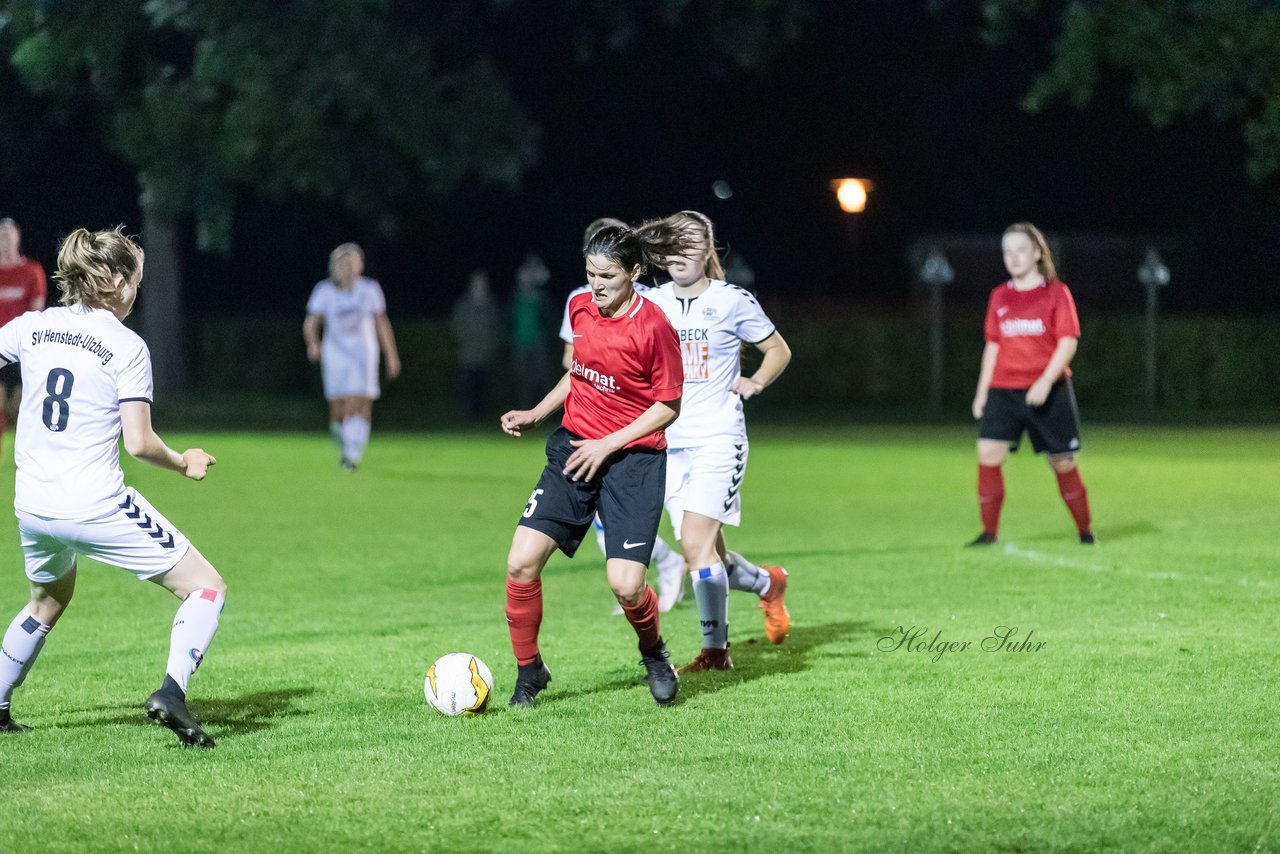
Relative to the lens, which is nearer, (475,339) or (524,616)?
(524,616)

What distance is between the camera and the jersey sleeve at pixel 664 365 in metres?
6.89

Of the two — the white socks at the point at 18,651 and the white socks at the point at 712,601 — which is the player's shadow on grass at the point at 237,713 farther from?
the white socks at the point at 712,601

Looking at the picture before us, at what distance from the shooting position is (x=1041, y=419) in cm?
1205

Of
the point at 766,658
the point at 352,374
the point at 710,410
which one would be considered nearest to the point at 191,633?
the point at 710,410

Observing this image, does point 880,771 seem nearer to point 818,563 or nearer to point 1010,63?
point 818,563

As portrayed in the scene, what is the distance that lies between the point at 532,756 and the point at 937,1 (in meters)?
31.8

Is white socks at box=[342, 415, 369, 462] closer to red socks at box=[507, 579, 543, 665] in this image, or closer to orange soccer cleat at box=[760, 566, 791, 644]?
orange soccer cleat at box=[760, 566, 791, 644]

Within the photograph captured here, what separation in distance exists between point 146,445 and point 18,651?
3.61 ft

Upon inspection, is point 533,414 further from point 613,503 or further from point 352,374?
point 352,374

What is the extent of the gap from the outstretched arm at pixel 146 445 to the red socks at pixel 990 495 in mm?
7209

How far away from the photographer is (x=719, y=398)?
820 cm

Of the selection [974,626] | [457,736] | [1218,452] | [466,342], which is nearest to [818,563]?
[974,626]

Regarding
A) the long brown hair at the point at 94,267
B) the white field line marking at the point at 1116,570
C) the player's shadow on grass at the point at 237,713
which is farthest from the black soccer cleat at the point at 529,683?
the white field line marking at the point at 1116,570

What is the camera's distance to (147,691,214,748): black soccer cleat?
20.1ft
